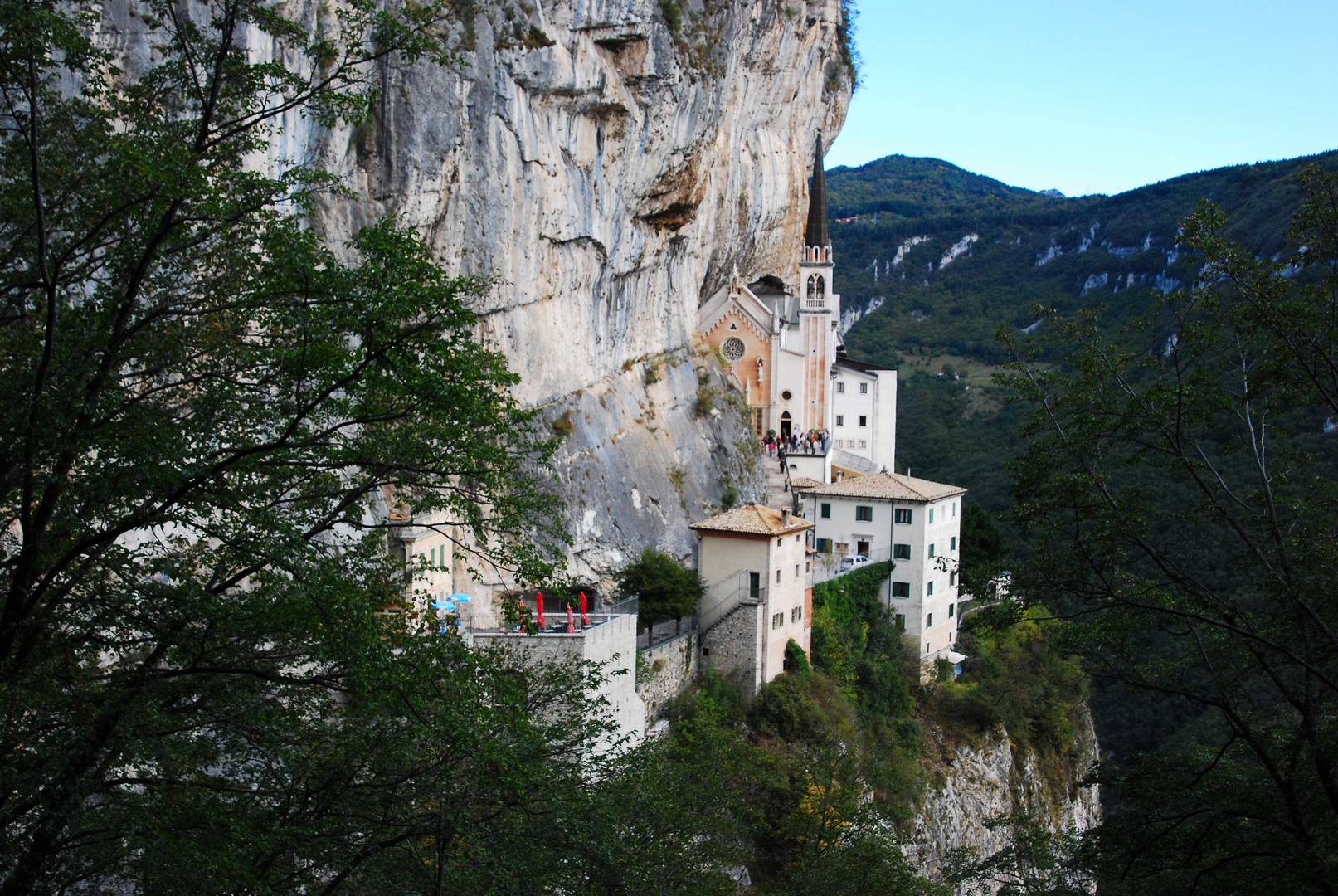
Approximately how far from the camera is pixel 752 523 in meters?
32.0

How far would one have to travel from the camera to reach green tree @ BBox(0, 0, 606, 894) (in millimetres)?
8672

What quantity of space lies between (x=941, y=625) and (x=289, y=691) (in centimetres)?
3281

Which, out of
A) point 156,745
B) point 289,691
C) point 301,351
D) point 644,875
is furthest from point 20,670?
point 644,875

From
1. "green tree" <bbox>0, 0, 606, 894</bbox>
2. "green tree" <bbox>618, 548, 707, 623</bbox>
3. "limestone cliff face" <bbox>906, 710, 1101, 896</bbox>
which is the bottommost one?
"limestone cliff face" <bbox>906, 710, 1101, 896</bbox>

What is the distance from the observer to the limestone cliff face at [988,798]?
32719 mm

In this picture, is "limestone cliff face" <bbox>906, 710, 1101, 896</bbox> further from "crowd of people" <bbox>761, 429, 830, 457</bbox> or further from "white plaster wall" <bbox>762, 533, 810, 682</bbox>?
"crowd of people" <bbox>761, 429, 830, 457</bbox>

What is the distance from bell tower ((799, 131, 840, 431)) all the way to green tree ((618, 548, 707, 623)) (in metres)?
19.2

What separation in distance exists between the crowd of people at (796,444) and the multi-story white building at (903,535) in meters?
5.79

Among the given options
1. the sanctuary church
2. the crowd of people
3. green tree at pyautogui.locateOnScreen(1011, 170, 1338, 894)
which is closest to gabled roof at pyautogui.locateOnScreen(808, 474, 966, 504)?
the crowd of people

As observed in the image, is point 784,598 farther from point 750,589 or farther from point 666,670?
point 666,670

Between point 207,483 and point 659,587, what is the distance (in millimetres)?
21913

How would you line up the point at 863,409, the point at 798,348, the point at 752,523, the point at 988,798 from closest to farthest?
the point at 752,523, the point at 988,798, the point at 798,348, the point at 863,409

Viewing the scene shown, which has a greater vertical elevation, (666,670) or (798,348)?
(798,348)

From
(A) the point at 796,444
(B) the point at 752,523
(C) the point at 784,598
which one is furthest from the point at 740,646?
(A) the point at 796,444
